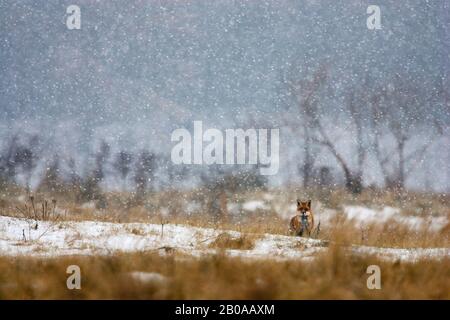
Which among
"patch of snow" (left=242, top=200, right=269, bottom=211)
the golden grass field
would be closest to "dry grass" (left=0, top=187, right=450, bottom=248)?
"patch of snow" (left=242, top=200, right=269, bottom=211)

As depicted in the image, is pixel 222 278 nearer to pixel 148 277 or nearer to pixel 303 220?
pixel 148 277

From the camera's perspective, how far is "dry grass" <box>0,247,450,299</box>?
13.7ft

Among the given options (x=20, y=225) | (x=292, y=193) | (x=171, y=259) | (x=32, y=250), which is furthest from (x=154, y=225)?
(x=292, y=193)

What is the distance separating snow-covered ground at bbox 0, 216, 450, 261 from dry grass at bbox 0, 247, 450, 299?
2.50 ft

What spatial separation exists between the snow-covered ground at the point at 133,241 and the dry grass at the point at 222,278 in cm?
76

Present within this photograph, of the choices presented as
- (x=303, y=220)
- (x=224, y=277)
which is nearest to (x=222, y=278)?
(x=224, y=277)

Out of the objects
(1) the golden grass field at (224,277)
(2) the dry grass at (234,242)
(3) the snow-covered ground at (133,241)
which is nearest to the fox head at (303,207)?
(3) the snow-covered ground at (133,241)

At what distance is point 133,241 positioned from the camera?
7688 millimetres

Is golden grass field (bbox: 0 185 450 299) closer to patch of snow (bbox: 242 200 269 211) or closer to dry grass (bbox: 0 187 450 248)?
dry grass (bbox: 0 187 450 248)

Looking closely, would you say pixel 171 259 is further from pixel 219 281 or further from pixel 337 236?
pixel 337 236

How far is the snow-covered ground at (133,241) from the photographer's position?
→ 21.0 ft

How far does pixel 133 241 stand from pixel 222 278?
341 centimetres
